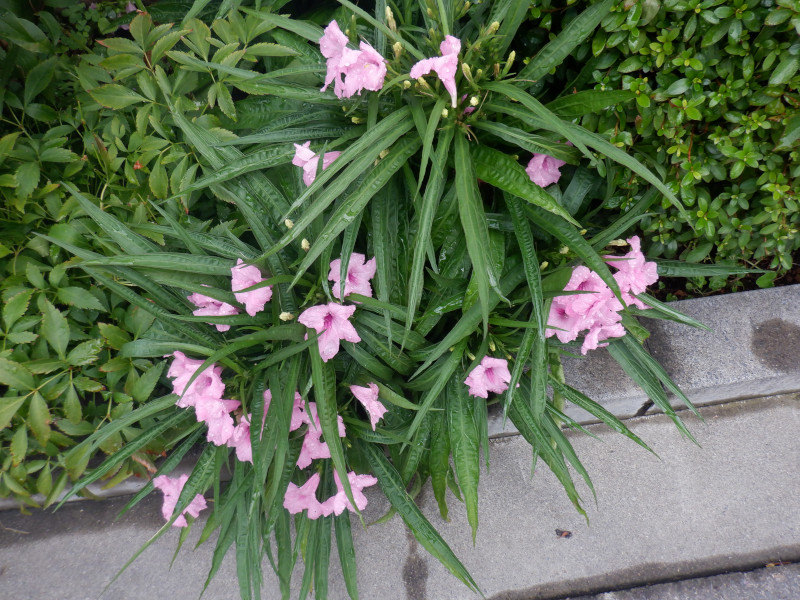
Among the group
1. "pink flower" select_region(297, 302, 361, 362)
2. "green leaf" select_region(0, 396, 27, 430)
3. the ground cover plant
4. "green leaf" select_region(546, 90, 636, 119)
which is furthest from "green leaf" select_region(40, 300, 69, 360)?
"green leaf" select_region(546, 90, 636, 119)

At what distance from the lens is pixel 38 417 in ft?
4.17

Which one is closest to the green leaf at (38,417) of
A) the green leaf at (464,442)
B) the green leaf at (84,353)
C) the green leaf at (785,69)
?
the green leaf at (84,353)

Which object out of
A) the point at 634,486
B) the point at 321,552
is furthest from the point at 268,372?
the point at 634,486

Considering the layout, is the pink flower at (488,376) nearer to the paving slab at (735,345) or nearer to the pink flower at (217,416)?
the pink flower at (217,416)

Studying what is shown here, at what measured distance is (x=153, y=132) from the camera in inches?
58.1

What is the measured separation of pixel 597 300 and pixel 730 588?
106 centimetres

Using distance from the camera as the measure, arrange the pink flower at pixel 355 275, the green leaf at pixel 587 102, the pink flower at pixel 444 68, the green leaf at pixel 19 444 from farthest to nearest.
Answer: the green leaf at pixel 19 444 → the pink flower at pixel 355 275 → the green leaf at pixel 587 102 → the pink flower at pixel 444 68

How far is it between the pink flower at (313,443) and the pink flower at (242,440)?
0.13 meters

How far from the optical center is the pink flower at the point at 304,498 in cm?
128

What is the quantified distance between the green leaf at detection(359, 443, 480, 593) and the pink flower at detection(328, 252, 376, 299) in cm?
43

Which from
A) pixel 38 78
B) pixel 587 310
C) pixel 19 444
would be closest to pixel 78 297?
pixel 19 444

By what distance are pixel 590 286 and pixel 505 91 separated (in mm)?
462

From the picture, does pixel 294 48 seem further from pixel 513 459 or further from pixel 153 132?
pixel 513 459

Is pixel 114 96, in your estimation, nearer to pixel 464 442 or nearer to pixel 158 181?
pixel 158 181
